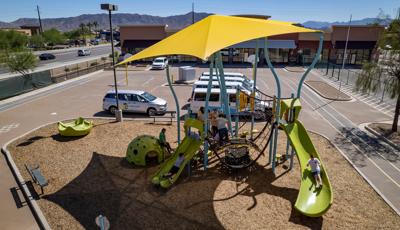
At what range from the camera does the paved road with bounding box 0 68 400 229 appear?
40.3ft

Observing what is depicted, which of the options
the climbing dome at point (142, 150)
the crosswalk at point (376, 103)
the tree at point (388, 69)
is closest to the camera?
the climbing dome at point (142, 150)

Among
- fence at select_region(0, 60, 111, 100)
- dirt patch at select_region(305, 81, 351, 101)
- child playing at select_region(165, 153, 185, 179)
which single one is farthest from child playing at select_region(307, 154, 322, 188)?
fence at select_region(0, 60, 111, 100)

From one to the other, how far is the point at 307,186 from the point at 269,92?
18.7m

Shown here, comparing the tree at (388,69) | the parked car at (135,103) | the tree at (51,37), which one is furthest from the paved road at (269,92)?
the tree at (51,37)

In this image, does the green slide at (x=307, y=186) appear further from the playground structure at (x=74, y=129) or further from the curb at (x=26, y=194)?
the playground structure at (x=74, y=129)

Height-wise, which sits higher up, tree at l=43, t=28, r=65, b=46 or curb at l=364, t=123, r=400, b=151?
tree at l=43, t=28, r=65, b=46

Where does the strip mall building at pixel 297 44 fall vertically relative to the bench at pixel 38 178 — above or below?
above

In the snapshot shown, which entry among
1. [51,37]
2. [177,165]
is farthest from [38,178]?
[51,37]

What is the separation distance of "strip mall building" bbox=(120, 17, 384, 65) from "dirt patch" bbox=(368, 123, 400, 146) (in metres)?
28.3

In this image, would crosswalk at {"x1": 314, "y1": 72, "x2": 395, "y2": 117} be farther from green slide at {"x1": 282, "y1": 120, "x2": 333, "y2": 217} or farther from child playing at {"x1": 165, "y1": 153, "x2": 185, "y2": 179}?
child playing at {"x1": 165, "y1": 153, "x2": 185, "y2": 179}

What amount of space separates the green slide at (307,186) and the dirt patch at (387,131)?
307 inches

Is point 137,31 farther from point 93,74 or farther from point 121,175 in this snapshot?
point 121,175

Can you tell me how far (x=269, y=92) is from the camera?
1104 inches

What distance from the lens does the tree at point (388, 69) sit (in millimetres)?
16406
